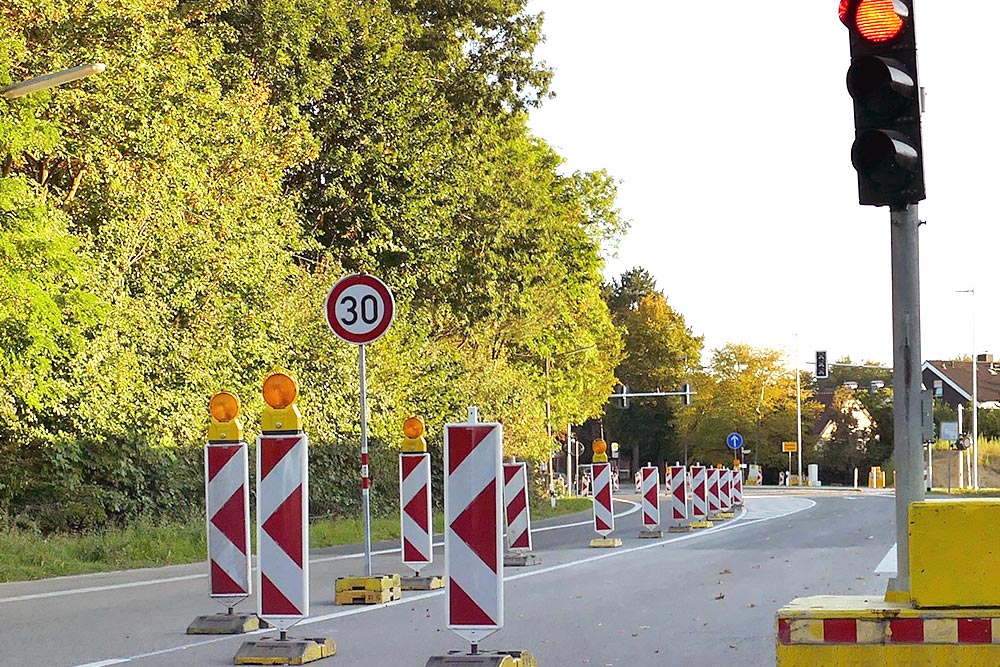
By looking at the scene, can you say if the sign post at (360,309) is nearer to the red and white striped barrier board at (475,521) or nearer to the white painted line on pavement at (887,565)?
the red and white striped barrier board at (475,521)

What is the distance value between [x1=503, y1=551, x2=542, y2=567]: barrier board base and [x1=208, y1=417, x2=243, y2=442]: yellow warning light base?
889 cm

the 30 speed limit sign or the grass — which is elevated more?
the 30 speed limit sign

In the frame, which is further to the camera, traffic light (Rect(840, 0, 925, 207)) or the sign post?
the sign post

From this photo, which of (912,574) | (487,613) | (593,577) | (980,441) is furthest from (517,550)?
(980,441)

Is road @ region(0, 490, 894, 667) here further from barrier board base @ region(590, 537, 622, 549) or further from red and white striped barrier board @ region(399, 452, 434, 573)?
barrier board base @ region(590, 537, 622, 549)

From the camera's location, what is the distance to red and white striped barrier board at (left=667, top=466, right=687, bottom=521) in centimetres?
2981

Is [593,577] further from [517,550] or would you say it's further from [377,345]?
[377,345]

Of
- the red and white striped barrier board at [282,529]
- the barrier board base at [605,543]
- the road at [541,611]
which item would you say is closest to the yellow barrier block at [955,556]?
the road at [541,611]

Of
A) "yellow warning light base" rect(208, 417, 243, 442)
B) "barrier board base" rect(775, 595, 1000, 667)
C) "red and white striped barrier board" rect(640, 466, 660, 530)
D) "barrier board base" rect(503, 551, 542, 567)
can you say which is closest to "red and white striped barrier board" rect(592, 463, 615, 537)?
"red and white striped barrier board" rect(640, 466, 660, 530)

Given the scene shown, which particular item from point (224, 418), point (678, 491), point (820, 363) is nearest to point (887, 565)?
point (678, 491)

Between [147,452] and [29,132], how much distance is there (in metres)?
6.53

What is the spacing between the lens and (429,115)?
124 ft

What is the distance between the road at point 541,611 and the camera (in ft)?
34.5

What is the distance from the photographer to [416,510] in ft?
51.2
